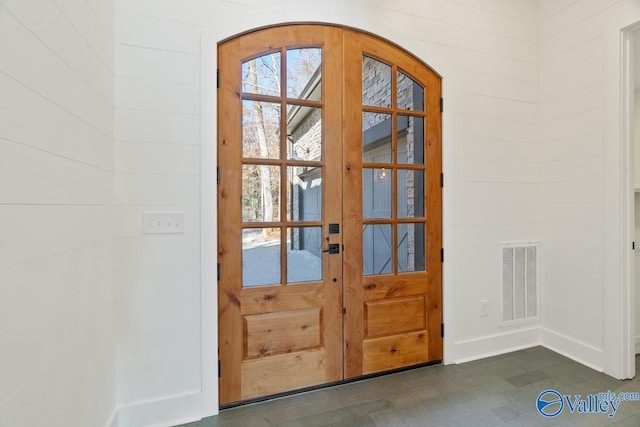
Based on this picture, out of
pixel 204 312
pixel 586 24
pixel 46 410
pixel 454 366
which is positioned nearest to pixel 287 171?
pixel 204 312

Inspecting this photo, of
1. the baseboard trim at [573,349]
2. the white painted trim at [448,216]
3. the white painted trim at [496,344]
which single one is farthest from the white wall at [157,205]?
the baseboard trim at [573,349]

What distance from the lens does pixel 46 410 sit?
104 cm

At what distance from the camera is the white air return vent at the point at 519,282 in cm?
260

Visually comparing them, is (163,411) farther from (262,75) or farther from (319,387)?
(262,75)

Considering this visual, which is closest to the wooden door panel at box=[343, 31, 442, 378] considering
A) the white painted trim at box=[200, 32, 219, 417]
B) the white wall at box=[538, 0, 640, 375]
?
the white painted trim at box=[200, 32, 219, 417]

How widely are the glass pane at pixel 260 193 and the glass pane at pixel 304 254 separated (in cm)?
19

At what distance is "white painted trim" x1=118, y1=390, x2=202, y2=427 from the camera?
1.71 meters

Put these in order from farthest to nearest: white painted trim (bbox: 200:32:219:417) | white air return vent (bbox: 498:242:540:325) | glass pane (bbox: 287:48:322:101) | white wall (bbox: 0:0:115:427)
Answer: white air return vent (bbox: 498:242:540:325) < glass pane (bbox: 287:48:322:101) < white painted trim (bbox: 200:32:219:417) < white wall (bbox: 0:0:115:427)

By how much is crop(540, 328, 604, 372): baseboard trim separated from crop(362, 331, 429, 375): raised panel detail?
124 cm

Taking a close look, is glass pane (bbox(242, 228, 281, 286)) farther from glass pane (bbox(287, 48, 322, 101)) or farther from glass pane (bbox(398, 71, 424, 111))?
glass pane (bbox(398, 71, 424, 111))

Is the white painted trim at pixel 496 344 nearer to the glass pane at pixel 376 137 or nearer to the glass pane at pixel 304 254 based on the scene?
the glass pane at pixel 304 254

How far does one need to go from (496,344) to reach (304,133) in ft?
7.91

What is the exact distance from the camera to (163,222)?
1777 millimetres

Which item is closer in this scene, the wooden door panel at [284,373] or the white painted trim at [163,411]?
the white painted trim at [163,411]
